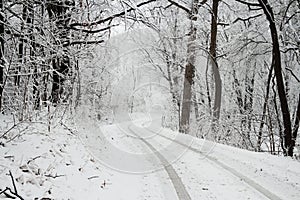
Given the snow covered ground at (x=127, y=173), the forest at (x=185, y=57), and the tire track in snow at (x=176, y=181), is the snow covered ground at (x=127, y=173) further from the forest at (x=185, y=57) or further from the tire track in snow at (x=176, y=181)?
the forest at (x=185, y=57)

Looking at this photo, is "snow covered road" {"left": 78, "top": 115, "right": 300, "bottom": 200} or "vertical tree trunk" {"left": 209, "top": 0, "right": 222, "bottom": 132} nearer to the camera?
"snow covered road" {"left": 78, "top": 115, "right": 300, "bottom": 200}

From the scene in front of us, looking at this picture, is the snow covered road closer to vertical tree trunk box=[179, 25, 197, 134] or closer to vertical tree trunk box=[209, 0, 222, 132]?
vertical tree trunk box=[209, 0, 222, 132]

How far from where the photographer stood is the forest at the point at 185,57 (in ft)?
23.4

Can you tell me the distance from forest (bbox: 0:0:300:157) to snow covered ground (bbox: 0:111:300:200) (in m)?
0.78

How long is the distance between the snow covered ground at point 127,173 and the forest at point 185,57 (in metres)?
0.78

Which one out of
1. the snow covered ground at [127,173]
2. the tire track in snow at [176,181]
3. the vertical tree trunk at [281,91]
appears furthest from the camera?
the vertical tree trunk at [281,91]

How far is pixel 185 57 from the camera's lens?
65.4 feet

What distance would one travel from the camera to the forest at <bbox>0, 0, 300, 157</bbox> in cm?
713

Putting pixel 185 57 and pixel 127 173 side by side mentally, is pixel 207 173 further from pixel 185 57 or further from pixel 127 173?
pixel 185 57

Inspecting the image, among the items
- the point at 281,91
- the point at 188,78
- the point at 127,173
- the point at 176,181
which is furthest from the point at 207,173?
the point at 188,78

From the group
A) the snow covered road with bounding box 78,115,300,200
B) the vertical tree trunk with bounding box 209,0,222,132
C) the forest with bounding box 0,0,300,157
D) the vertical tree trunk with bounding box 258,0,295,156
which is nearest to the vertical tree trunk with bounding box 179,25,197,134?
the forest with bounding box 0,0,300,157

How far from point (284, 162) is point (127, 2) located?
649 centimetres

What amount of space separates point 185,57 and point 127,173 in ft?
42.1

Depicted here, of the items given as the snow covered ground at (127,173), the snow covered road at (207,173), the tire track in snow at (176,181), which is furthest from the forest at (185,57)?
the tire track in snow at (176,181)
